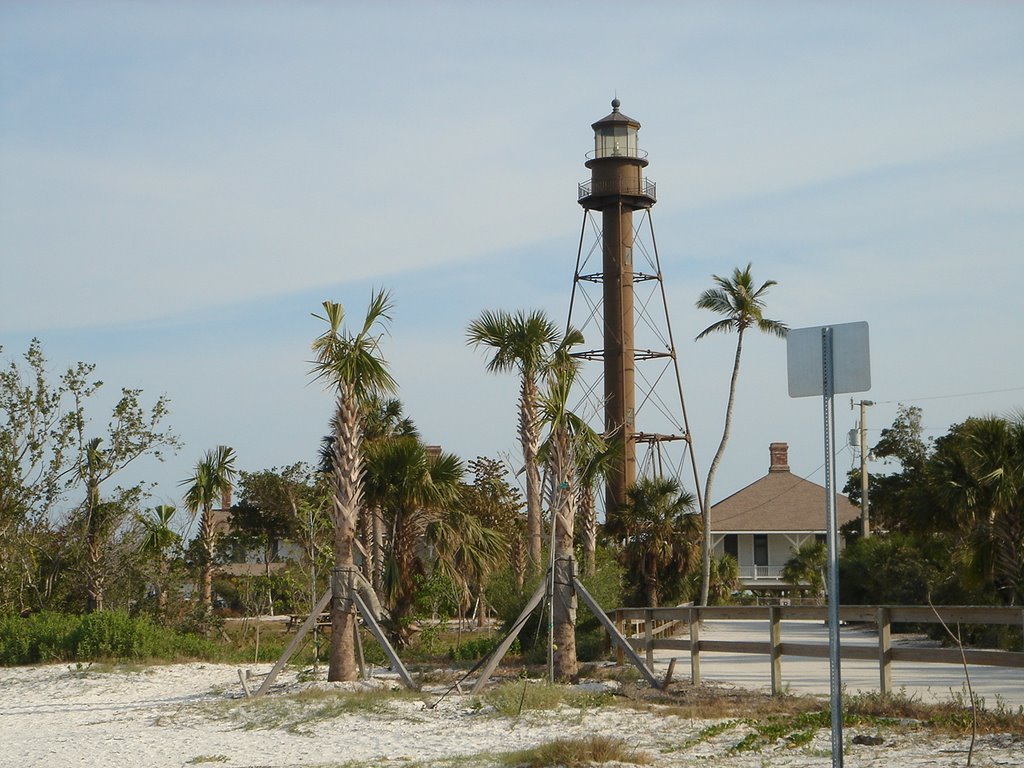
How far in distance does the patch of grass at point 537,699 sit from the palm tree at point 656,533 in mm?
16410

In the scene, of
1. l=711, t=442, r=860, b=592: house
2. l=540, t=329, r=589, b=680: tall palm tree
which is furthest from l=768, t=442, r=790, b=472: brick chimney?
l=540, t=329, r=589, b=680: tall palm tree

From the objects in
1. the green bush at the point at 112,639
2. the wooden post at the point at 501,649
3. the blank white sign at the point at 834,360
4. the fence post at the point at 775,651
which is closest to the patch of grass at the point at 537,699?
the wooden post at the point at 501,649

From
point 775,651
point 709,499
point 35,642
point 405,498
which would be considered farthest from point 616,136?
point 775,651

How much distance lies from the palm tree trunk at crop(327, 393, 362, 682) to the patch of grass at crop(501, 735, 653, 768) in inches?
321

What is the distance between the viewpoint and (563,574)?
56.7 feet

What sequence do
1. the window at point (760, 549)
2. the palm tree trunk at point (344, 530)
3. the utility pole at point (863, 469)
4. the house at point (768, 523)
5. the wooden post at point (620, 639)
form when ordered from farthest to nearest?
the window at point (760, 549) < the house at point (768, 523) < the utility pole at point (863, 469) < the palm tree trunk at point (344, 530) < the wooden post at point (620, 639)

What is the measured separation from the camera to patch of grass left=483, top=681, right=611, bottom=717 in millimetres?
13914

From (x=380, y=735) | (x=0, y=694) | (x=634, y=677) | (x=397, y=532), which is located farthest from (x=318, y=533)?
(x=380, y=735)

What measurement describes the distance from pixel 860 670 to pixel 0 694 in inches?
536

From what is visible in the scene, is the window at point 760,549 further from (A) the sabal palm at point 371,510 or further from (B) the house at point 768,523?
(A) the sabal palm at point 371,510

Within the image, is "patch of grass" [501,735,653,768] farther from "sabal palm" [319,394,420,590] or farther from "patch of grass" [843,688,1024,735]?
"sabal palm" [319,394,420,590]

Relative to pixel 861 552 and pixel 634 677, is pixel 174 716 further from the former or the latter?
pixel 861 552

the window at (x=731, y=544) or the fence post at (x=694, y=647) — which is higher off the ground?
the window at (x=731, y=544)

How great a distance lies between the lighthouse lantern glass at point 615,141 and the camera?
140 ft
